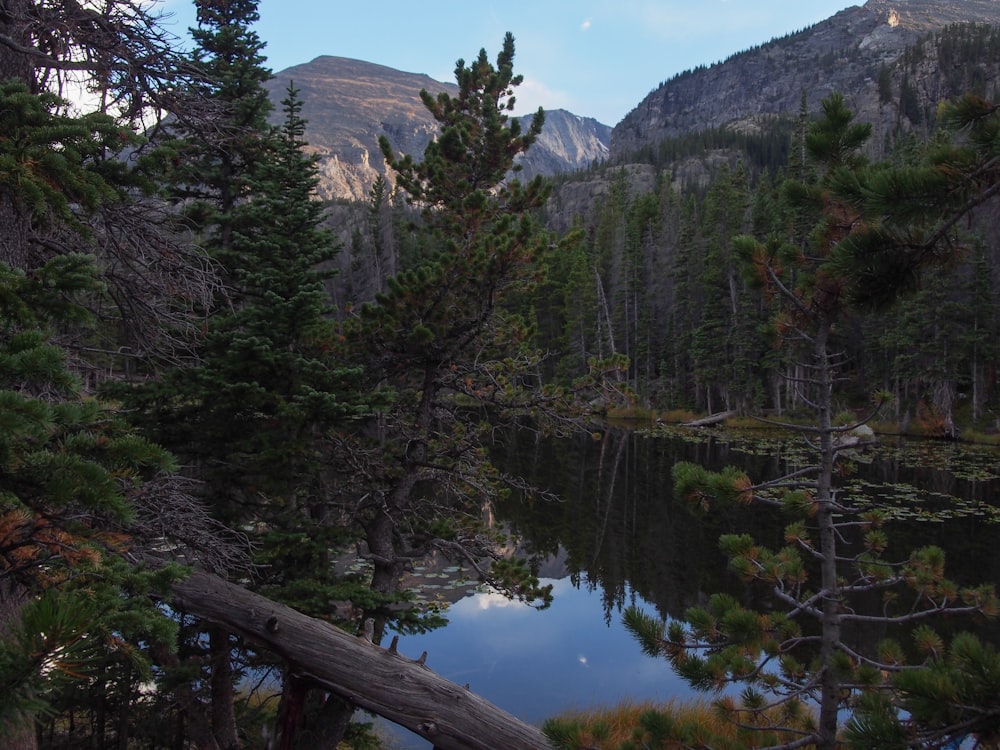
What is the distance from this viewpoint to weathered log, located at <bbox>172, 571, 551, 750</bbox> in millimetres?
4836

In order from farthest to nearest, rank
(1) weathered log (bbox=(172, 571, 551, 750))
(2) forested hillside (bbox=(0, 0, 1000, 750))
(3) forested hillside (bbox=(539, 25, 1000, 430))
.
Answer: (3) forested hillside (bbox=(539, 25, 1000, 430))
(1) weathered log (bbox=(172, 571, 551, 750))
(2) forested hillside (bbox=(0, 0, 1000, 750))

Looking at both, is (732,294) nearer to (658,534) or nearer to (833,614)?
(658,534)

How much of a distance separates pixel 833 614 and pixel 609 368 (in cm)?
522

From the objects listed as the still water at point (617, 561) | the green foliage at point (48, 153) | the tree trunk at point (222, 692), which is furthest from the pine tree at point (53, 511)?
the still water at point (617, 561)

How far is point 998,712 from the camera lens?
2324 millimetres

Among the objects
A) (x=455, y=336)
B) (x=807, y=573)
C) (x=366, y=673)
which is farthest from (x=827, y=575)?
(x=455, y=336)

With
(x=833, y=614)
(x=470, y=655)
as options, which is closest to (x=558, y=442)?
(x=470, y=655)

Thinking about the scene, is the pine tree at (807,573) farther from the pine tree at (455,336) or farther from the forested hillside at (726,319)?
the forested hillside at (726,319)

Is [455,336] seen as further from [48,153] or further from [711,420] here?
[711,420]

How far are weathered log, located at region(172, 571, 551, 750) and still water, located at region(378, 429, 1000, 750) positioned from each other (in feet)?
14.3

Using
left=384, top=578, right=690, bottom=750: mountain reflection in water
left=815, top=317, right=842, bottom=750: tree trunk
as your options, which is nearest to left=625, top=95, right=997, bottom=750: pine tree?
left=815, top=317, right=842, bottom=750: tree trunk

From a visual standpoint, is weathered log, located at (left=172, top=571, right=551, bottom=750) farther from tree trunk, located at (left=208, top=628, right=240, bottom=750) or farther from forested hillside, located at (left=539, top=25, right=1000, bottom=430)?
forested hillside, located at (left=539, top=25, right=1000, bottom=430)

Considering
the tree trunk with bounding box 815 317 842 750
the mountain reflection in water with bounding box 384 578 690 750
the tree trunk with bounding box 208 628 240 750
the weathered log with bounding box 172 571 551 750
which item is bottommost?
the mountain reflection in water with bounding box 384 578 690 750

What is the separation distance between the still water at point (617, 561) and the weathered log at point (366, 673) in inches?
171
